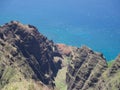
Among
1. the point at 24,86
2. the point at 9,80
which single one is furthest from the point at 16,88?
the point at 9,80

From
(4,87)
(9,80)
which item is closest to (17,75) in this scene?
(9,80)

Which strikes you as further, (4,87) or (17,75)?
(17,75)

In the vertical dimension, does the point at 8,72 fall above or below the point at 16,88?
above

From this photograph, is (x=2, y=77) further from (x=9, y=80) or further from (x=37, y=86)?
(x=37, y=86)

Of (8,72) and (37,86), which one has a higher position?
(8,72)

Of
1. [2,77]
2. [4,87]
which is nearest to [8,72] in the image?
[2,77]

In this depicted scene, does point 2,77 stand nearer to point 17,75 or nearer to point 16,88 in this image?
point 17,75

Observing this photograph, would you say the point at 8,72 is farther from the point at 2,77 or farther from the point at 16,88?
the point at 16,88
